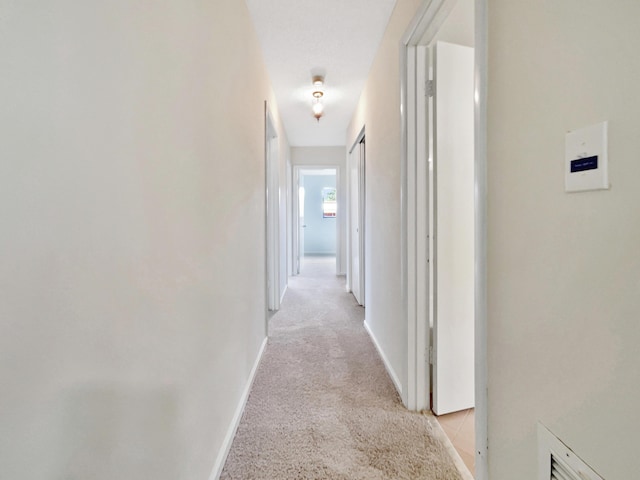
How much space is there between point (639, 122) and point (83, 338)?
1.06m

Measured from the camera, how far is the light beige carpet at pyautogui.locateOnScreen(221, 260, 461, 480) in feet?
4.40

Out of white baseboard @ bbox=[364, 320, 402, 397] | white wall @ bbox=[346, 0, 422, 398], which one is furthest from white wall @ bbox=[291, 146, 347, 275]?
white baseboard @ bbox=[364, 320, 402, 397]

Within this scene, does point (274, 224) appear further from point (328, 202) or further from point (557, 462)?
point (328, 202)

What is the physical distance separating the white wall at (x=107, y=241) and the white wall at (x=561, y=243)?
971 mm

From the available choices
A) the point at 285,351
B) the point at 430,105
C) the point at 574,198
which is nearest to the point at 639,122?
the point at 574,198

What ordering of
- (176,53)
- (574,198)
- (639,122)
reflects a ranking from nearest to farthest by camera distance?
(639,122) → (574,198) → (176,53)

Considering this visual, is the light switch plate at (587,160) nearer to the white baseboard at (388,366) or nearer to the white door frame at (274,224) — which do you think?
the white baseboard at (388,366)

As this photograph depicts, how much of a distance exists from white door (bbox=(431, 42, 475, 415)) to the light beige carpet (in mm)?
334

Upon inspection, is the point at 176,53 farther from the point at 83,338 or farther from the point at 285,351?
the point at 285,351

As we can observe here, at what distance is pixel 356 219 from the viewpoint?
4.40 metres

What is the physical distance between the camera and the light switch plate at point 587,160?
22.9 inches

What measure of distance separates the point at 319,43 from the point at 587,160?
7.43 ft

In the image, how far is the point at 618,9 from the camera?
0.55m

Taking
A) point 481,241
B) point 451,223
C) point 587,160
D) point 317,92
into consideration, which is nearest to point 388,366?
point 451,223
